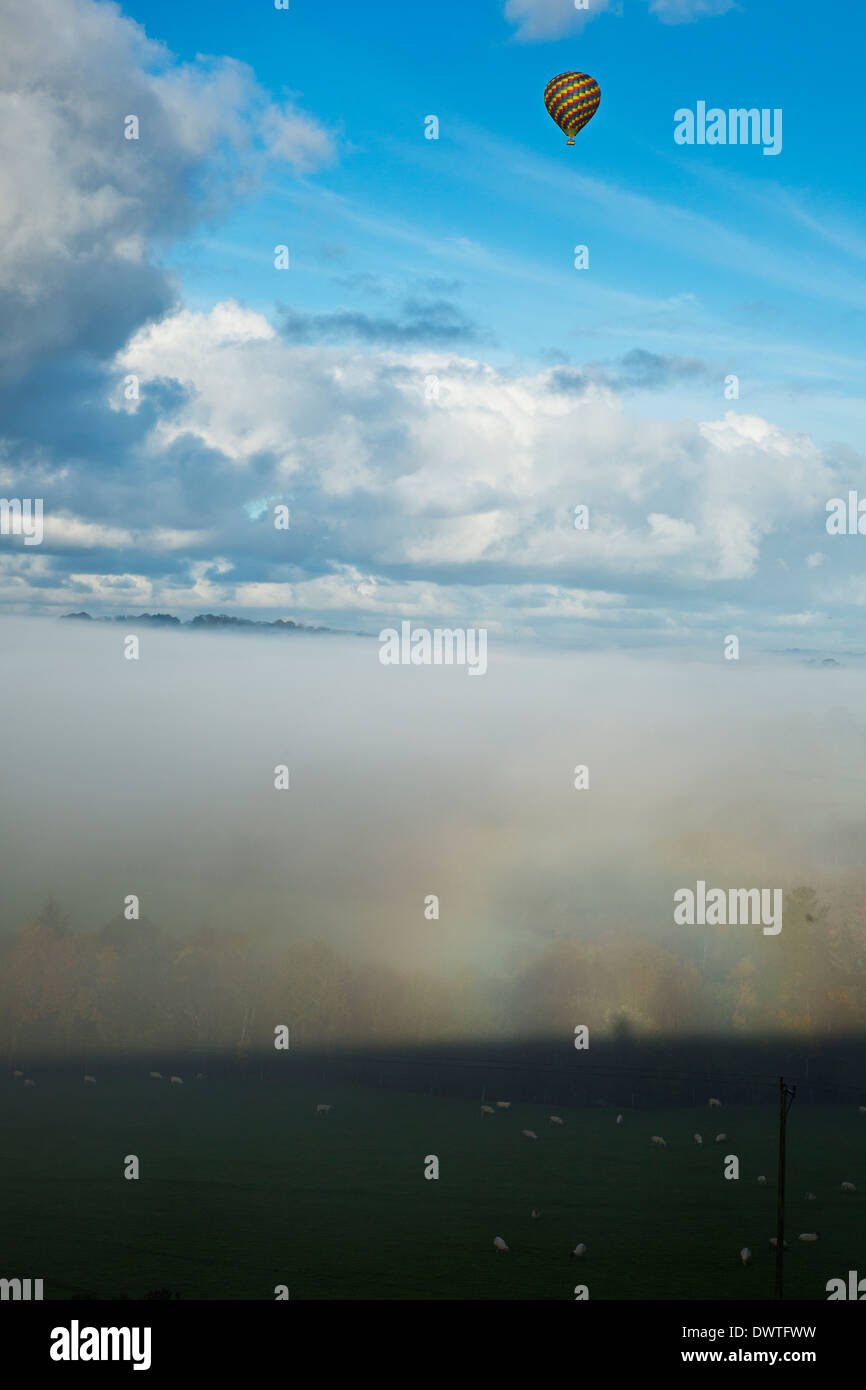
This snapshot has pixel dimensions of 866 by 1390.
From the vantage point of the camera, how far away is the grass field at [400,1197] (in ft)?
298

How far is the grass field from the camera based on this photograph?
298ft

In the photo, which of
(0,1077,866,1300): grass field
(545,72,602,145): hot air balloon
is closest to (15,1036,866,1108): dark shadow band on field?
(0,1077,866,1300): grass field

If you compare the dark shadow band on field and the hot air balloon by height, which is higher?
the hot air balloon

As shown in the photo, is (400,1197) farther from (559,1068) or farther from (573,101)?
(573,101)

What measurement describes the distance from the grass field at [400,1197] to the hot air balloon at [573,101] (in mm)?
93334

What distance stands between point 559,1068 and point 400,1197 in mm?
65827

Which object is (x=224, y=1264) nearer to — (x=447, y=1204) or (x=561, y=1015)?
(x=447, y=1204)

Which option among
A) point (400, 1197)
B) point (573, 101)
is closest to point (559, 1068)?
point (400, 1197)

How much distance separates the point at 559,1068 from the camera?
17550cm

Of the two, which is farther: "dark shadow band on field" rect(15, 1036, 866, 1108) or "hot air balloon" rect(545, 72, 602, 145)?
"dark shadow band on field" rect(15, 1036, 866, 1108)

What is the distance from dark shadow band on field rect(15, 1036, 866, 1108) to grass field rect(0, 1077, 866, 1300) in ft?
22.6

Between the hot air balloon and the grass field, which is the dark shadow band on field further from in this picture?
the hot air balloon
